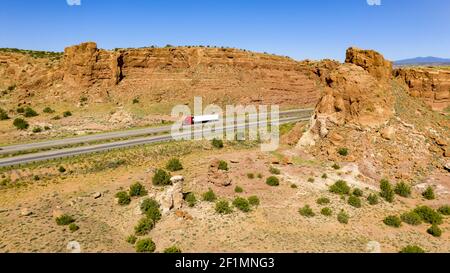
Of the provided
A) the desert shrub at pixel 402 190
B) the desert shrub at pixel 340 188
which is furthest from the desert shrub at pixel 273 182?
the desert shrub at pixel 402 190

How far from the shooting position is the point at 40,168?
122 feet

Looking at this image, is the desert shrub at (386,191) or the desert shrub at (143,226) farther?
the desert shrub at (386,191)

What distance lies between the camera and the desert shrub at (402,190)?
33938mm

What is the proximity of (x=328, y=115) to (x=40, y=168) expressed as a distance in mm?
33925


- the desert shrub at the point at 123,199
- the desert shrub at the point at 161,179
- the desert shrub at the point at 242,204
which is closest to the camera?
the desert shrub at the point at 242,204

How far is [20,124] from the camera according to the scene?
178 feet

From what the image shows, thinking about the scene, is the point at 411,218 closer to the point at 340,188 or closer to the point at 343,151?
the point at 340,188

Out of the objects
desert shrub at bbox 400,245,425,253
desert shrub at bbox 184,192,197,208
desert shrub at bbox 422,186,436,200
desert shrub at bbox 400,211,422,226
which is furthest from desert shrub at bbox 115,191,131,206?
desert shrub at bbox 422,186,436,200

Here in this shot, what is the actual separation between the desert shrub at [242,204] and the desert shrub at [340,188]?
9.05 m

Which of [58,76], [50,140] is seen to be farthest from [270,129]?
[58,76]

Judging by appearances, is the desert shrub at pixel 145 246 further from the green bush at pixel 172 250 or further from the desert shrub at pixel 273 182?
the desert shrub at pixel 273 182

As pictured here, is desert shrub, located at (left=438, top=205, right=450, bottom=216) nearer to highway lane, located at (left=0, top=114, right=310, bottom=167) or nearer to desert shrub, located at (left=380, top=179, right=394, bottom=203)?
desert shrub, located at (left=380, top=179, right=394, bottom=203)

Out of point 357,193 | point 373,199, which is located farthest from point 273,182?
point 373,199
